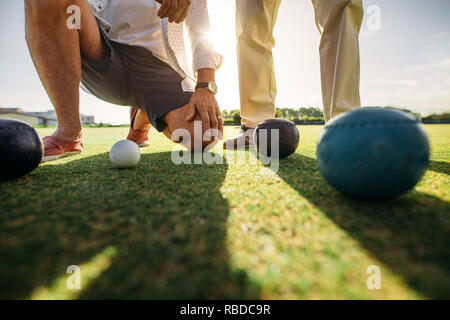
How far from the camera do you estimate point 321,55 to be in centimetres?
272

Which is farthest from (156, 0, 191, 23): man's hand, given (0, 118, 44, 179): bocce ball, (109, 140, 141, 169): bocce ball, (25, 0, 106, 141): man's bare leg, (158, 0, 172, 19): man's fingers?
(0, 118, 44, 179): bocce ball

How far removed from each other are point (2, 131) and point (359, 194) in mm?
2054

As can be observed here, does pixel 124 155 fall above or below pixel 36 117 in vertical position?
below

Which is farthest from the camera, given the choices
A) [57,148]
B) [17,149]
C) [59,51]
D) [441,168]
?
[57,148]

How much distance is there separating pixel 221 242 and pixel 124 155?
151 cm

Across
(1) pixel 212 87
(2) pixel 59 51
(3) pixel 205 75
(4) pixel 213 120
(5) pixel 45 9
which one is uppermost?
(5) pixel 45 9

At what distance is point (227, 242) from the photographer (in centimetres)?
78

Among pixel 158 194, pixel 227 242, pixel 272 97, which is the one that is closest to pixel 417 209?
pixel 227 242

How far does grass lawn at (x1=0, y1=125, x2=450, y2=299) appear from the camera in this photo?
0.58 m

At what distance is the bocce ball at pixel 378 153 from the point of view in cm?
98

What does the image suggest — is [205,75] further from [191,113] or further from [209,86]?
[191,113]

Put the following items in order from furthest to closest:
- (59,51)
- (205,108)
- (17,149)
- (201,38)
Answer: (201,38) < (205,108) < (59,51) < (17,149)

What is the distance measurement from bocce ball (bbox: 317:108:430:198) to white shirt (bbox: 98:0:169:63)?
2508mm

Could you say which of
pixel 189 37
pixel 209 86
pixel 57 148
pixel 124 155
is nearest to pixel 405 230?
pixel 124 155
